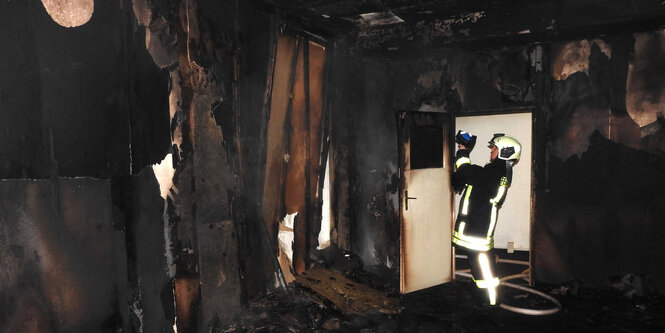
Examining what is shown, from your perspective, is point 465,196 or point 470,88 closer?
point 465,196

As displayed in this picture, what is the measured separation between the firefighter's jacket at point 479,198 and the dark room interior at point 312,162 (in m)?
Result: 0.63

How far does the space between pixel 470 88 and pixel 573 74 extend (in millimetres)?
1141

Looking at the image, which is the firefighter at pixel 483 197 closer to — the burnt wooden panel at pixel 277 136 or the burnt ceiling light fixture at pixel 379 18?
the burnt ceiling light fixture at pixel 379 18

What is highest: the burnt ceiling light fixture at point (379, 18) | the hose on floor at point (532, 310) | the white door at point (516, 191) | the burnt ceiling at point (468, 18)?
the burnt ceiling light fixture at point (379, 18)

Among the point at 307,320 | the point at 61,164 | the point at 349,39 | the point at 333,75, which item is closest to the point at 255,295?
the point at 307,320

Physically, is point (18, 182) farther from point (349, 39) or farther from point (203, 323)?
point (349, 39)

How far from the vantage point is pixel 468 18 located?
4371 millimetres

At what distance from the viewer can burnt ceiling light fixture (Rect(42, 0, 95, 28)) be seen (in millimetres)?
2363

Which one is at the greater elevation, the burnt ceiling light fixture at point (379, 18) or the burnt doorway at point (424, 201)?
the burnt ceiling light fixture at point (379, 18)

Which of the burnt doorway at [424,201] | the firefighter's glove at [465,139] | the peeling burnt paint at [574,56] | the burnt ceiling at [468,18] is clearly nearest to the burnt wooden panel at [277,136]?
the burnt ceiling at [468,18]

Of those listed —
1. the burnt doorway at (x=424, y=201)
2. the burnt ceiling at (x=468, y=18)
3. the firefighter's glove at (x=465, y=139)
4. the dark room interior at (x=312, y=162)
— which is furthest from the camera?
the burnt doorway at (x=424, y=201)

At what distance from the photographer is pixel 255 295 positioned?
12.5 feet

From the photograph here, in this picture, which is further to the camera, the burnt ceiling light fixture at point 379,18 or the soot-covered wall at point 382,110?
the soot-covered wall at point 382,110

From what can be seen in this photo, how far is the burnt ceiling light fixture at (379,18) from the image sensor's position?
4340 mm
